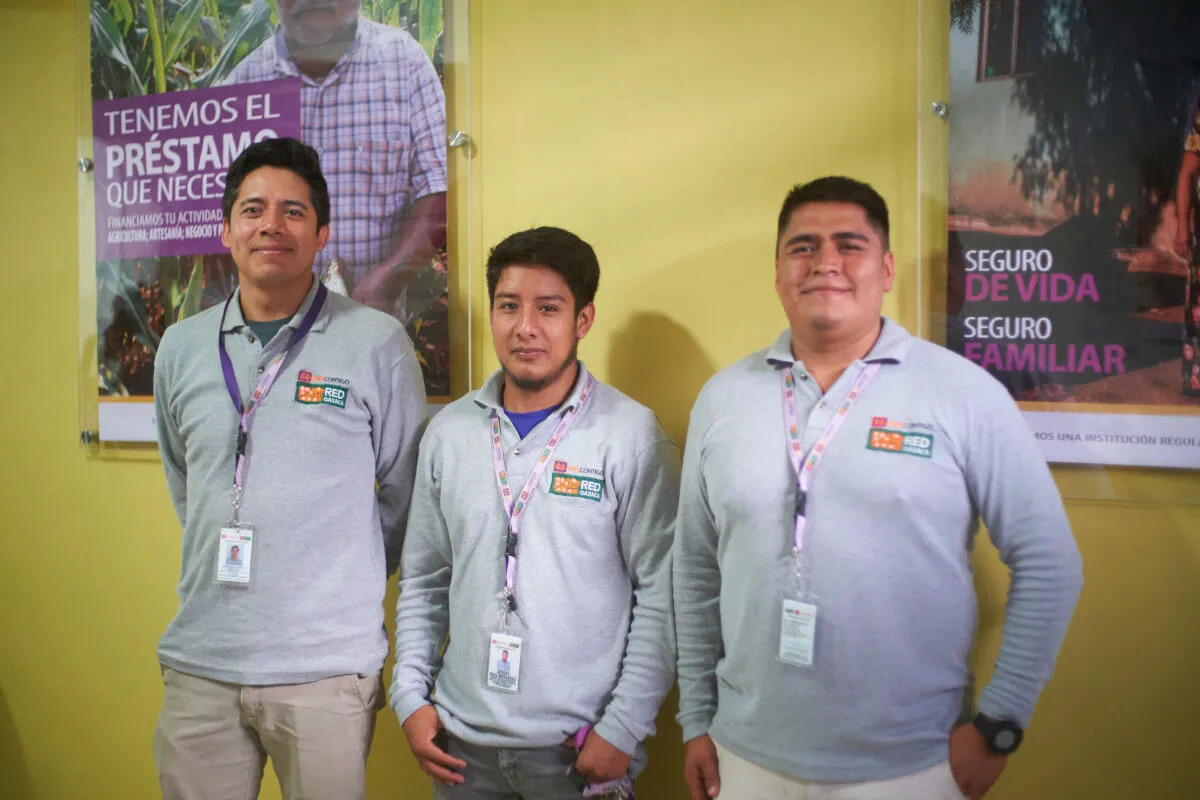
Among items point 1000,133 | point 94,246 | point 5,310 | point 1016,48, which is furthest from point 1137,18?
point 5,310

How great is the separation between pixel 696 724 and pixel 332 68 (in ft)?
6.81

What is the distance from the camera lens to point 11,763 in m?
2.80

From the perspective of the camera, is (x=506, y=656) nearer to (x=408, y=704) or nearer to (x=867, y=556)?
(x=408, y=704)

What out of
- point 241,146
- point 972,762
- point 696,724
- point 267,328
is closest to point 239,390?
point 267,328

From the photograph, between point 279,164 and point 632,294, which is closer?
point 279,164

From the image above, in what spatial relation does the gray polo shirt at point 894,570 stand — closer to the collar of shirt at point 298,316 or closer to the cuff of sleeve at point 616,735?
the cuff of sleeve at point 616,735

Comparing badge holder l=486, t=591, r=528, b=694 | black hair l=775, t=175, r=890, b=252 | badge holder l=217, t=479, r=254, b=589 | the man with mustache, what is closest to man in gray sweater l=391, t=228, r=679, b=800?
badge holder l=486, t=591, r=528, b=694

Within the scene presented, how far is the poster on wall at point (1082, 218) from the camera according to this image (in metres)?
1.64

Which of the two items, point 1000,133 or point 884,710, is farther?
point 1000,133

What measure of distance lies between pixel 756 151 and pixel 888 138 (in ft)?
1.03

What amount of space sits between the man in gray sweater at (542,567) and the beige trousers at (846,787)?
0.79 ft

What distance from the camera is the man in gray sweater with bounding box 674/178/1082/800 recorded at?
52.8 inches

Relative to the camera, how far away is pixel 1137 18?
166 centimetres

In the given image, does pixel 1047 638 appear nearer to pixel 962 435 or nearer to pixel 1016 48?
pixel 962 435
